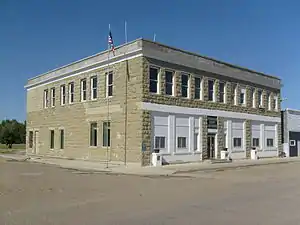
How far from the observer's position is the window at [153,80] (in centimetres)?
2723

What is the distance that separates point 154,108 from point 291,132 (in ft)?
77.7

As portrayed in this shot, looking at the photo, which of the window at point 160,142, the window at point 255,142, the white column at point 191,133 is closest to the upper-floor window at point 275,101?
the window at point 255,142

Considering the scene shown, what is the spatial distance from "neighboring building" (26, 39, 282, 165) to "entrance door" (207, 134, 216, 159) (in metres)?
0.08

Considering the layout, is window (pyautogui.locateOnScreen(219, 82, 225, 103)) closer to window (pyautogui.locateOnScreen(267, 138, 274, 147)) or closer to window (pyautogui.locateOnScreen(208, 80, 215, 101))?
window (pyautogui.locateOnScreen(208, 80, 215, 101))

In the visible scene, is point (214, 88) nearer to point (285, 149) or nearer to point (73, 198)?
point (285, 149)

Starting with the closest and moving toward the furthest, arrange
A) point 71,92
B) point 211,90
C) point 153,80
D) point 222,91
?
point 153,80 < point 211,90 < point 222,91 < point 71,92

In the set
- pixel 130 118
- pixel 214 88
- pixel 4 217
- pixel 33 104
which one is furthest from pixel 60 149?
pixel 4 217

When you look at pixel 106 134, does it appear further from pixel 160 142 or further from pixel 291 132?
pixel 291 132

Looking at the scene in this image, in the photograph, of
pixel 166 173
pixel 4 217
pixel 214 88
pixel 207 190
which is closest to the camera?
pixel 4 217

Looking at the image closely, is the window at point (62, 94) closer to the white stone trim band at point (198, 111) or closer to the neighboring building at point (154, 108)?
the neighboring building at point (154, 108)

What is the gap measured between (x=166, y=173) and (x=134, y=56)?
29.6 feet

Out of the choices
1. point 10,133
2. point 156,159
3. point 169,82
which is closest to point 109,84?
point 169,82

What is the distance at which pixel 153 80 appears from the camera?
27359 millimetres

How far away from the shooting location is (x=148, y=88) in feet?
87.5
